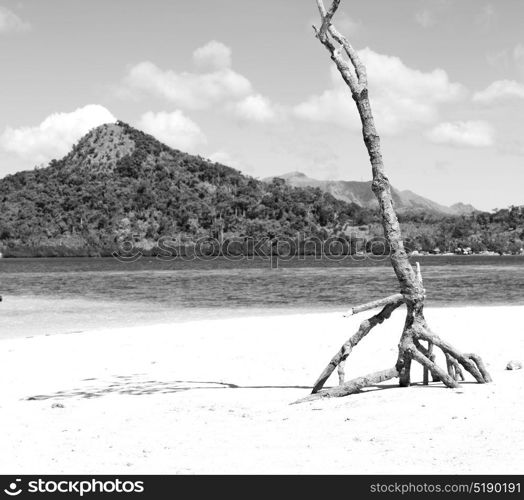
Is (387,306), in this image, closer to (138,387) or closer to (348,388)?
(348,388)

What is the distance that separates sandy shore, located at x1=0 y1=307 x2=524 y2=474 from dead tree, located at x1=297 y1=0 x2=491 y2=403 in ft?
0.84

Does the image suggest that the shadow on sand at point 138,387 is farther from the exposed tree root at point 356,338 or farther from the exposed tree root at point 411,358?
the exposed tree root at point 411,358

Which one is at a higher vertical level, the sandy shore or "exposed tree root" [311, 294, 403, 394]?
"exposed tree root" [311, 294, 403, 394]

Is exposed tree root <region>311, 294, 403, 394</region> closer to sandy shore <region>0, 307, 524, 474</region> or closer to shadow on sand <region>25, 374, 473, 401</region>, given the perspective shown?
sandy shore <region>0, 307, 524, 474</region>

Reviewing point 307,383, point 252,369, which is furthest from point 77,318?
point 307,383

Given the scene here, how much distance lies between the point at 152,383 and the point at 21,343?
27.5 feet

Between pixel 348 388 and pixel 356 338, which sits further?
Answer: pixel 356 338

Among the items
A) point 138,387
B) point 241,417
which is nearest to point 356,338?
point 241,417

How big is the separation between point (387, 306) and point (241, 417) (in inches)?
102

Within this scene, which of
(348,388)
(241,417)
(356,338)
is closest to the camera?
(241,417)

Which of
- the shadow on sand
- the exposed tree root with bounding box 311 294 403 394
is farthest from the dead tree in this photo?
the shadow on sand

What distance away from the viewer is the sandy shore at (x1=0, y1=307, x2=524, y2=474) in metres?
7.36

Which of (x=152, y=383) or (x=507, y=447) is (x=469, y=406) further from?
(x=152, y=383)

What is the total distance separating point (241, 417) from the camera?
966 cm
